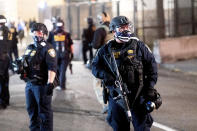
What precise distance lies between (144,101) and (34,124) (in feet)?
6.30

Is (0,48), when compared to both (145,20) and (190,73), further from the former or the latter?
(145,20)

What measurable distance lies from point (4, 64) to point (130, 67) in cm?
421

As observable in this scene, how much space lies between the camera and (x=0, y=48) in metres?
8.73

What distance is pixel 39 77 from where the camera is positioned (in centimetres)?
630

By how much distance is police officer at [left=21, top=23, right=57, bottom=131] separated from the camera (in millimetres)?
6285

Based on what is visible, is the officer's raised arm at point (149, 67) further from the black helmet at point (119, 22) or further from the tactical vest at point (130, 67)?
the black helmet at point (119, 22)

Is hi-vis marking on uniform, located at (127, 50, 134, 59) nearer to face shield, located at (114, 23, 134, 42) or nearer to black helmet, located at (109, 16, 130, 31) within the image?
face shield, located at (114, 23, 134, 42)

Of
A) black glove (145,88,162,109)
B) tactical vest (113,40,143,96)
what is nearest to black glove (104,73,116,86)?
tactical vest (113,40,143,96)

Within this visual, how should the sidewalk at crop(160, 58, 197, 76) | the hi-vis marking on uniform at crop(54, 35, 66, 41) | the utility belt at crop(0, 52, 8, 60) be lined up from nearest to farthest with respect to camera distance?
the utility belt at crop(0, 52, 8, 60) < the hi-vis marking on uniform at crop(54, 35, 66, 41) < the sidewalk at crop(160, 58, 197, 76)

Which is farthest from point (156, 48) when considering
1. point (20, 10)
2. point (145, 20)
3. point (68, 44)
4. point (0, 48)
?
point (20, 10)

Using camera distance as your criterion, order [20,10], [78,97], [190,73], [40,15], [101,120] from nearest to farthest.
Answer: [101,120]
[78,97]
[190,73]
[40,15]
[20,10]

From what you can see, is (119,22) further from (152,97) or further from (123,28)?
(152,97)

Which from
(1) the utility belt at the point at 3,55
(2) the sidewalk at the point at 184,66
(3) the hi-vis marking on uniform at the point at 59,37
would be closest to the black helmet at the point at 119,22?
(1) the utility belt at the point at 3,55

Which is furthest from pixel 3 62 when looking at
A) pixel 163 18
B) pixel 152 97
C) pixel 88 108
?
pixel 163 18
